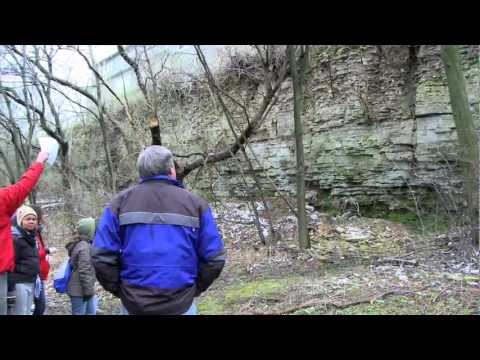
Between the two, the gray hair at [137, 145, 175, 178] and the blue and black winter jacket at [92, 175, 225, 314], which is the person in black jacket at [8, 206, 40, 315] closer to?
the blue and black winter jacket at [92, 175, 225, 314]

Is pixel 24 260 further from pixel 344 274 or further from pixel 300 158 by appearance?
pixel 300 158

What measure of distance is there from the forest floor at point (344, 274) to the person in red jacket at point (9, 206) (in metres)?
2.34

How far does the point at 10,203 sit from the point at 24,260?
0.62m

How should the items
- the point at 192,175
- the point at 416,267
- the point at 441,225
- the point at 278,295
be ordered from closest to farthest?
1. the point at 278,295
2. the point at 416,267
3. the point at 441,225
4. the point at 192,175

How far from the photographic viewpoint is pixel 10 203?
313 cm

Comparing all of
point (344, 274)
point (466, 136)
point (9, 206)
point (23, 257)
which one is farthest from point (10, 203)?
point (466, 136)

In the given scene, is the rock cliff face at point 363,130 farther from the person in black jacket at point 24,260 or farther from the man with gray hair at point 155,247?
the man with gray hair at point 155,247

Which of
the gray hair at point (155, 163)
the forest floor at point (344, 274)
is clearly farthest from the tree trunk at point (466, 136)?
the gray hair at point (155, 163)

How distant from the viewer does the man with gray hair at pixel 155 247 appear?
2.26 metres
